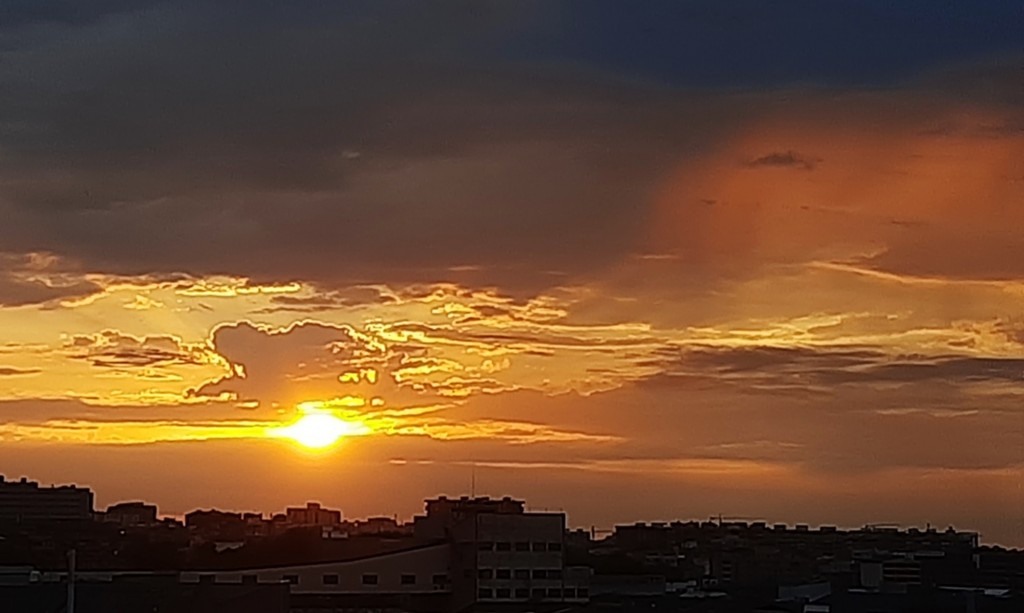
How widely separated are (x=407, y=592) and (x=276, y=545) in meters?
15.5

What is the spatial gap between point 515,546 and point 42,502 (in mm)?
93141

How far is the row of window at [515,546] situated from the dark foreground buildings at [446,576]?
0.06 meters

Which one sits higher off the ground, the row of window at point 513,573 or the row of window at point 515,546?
the row of window at point 515,546

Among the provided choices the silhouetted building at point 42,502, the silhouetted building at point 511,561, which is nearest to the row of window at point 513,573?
the silhouetted building at point 511,561

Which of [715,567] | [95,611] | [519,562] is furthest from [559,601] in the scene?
[715,567]

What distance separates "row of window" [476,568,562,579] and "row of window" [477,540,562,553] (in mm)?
1107

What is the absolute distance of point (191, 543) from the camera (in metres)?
127

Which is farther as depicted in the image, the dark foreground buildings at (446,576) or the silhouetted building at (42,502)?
the silhouetted building at (42,502)

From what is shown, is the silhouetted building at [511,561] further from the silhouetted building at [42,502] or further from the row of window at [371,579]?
the silhouetted building at [42,502]

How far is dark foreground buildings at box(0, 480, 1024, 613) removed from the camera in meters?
62.3

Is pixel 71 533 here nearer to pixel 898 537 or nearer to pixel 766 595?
pixel 766 595

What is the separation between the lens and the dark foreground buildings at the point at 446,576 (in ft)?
205

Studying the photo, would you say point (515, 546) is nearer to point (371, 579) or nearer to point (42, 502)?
point (371, 579)

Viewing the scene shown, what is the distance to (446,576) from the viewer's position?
93.7 metres
